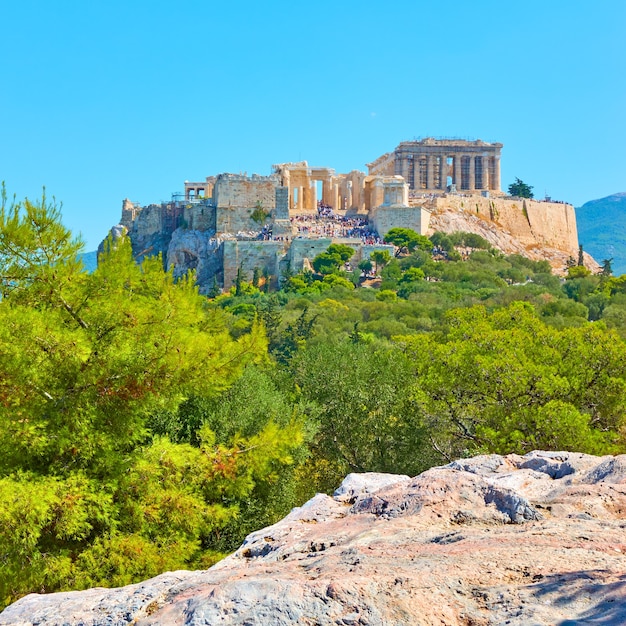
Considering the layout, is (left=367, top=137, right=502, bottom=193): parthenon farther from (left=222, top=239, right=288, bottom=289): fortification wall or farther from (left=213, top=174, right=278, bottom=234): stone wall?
(left=222, top=239, right=288, bottom=289): fortification wall

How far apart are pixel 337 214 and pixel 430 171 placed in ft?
37.5

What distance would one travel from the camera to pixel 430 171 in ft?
218

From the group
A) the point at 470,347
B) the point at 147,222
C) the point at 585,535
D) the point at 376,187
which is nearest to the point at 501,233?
the point at 376,187

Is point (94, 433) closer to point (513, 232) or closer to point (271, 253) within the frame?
point (271, 253)

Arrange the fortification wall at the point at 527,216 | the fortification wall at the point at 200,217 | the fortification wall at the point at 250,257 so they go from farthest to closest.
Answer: the fortification wall at the point at 527,216
the fortification wall at the point at 200,217
the fortification wall at the point at 250,257

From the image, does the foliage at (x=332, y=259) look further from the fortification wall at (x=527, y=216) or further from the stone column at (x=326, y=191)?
the stone column at (x=326, y=191)

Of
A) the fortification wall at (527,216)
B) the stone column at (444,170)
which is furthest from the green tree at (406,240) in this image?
the stone column at (444,170)

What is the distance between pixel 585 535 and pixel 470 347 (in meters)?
9.80

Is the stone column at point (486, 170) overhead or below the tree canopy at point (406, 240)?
overhead

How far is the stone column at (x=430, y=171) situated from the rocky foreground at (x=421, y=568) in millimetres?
62581

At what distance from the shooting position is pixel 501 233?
5972cm

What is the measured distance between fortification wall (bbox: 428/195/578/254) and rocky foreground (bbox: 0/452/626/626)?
55.4 meters

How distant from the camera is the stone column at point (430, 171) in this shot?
66.1 metres

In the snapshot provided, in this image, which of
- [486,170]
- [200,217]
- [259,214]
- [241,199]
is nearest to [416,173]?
[486,170]
